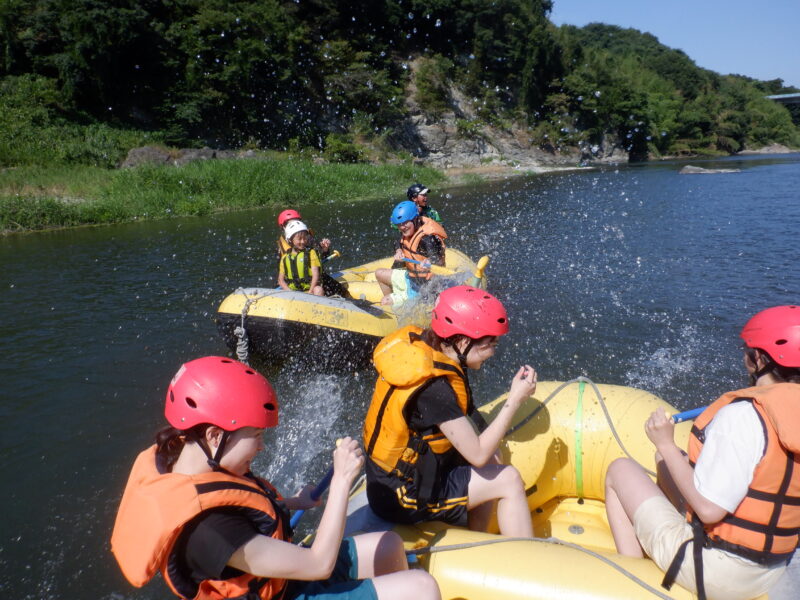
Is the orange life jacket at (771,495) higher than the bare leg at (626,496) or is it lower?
higher

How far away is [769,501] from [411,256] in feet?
18.5

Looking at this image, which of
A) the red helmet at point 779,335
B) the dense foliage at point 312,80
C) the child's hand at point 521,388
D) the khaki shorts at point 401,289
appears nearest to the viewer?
the red helmet at point 779,335

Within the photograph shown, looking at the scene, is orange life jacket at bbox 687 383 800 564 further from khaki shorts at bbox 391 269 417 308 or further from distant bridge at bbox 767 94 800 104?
distant bridge at bbox 767 94 800 104

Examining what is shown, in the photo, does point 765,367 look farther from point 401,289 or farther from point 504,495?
point 401,289

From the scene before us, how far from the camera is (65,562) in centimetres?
388

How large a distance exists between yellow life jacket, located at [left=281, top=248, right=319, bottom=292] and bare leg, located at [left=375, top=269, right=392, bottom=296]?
844mm

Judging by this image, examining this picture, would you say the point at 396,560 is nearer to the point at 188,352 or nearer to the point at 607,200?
the point at 188,352

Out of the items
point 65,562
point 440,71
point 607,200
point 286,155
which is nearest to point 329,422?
point 65,562

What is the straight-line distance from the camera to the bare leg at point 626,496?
2615mm

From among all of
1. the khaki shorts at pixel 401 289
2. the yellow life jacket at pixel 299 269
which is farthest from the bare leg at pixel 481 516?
the yellow life jacket at pixel 299 269

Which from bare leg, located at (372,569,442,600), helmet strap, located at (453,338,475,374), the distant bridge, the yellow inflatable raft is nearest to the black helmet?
the yellow inflatable raft

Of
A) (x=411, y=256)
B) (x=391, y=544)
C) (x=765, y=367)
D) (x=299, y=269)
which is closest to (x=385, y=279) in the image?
(x=411, y=256)

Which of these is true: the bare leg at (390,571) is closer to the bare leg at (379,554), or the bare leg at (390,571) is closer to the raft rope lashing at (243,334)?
the bare leg at (379,554)

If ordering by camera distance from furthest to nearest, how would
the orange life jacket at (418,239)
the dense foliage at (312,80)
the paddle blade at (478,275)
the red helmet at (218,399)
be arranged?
the dense foliage at (312,80) → the orange life jacket at (418,239) → the paddle blade at (478,275) → the red helmet at (218,399)
